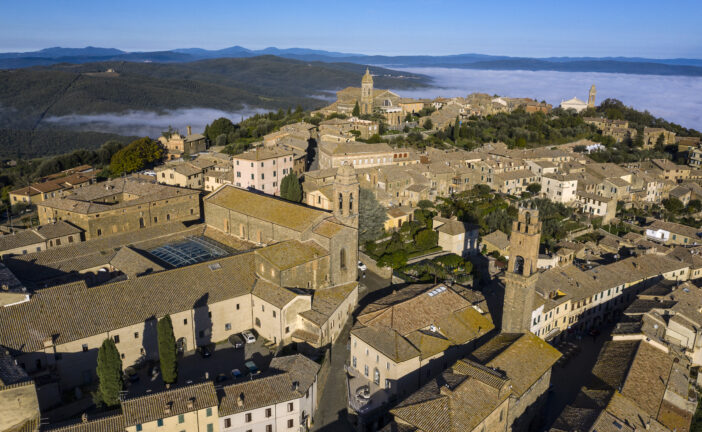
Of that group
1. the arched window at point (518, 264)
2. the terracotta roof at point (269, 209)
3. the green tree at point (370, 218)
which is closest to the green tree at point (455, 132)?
the green tree at point (370, 218)

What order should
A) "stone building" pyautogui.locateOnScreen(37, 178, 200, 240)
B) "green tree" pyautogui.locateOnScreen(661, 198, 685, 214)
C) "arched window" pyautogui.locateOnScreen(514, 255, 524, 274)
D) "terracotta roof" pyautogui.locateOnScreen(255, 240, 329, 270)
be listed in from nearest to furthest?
1. "arched window" pyautogui.locateOnScreen(514, 255, 524, 274)
2. "terracotta roof" pyautogui.locateOnScreen(255, 240, 329, 270)
3. "stone building" pyautogui.locateOnScreen(37, 178, 200, 240)
4. "green tree" pyautogui.locateOnScreen(661, 198, 685, 214)

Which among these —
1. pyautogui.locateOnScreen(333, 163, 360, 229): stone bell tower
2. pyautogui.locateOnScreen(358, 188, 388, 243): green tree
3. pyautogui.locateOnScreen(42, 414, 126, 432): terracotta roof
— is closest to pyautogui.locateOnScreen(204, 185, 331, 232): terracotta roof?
pyautogui.locateOnScreen(333, 163, 360, 229): stone bell tower

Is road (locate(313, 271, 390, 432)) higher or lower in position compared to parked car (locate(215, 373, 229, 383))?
lower

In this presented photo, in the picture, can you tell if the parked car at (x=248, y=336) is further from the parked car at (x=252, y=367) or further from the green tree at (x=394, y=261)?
the green tree at (x=394, y=261)

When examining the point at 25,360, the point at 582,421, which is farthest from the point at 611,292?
the point at 25,360

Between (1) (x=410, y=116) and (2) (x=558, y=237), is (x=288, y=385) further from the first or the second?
(1) (x=410, y=116)

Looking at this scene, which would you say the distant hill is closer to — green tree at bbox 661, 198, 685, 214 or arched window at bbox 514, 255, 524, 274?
arched window at bbox 514, 255, 524, 274
